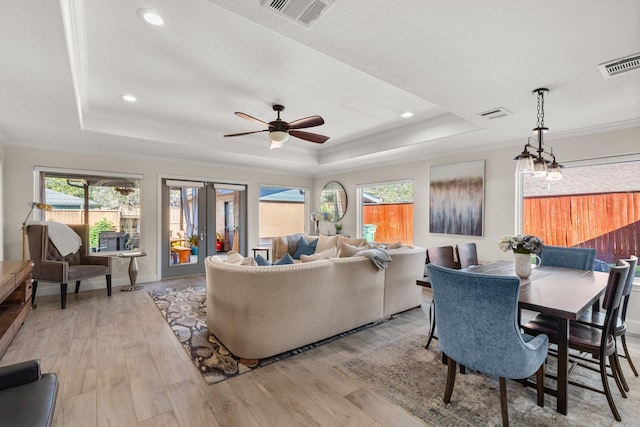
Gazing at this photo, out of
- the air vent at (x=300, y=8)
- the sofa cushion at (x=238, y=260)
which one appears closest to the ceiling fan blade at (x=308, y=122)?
the air vent at (x=300, y=8)

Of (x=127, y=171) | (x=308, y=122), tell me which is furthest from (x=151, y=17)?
(x=127, y=171)

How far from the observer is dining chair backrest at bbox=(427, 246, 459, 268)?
3.23m

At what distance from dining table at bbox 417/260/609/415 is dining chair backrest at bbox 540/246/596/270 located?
1.12ft

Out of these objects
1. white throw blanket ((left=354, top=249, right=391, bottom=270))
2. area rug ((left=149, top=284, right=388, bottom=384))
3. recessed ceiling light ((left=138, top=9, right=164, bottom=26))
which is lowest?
area rug ((left=149, top=284, right=388, bottom=384))

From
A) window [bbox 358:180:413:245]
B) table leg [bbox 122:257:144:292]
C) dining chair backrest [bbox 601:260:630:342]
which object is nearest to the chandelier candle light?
dining chair backrest [bbox 601:260:630:342]

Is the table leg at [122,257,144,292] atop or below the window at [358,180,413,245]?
below

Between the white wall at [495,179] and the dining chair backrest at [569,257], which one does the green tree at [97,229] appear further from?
the dining chair backrest at [569,257]

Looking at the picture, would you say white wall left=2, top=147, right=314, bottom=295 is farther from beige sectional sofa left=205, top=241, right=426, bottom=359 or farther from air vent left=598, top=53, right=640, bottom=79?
air vent left=598, top=53, right=640, bottom=79

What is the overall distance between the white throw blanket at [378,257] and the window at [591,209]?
242 centimetres

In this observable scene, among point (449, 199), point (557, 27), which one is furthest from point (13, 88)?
point (449, 199)

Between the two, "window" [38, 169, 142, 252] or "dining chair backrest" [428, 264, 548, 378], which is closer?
"dining chair backrest" [428, 264, 548, 378]

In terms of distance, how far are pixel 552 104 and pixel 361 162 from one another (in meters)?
3.41

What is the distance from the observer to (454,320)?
188 cm

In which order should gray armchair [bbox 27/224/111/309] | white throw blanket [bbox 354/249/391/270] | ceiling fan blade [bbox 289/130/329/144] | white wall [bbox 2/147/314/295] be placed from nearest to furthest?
white throw blanket [bbox 354/249/391/270], ceiling fan blade [bbox 289/130/329/144], gray armchair [bbox 27/224/111/309], white wall [bbox 2/147/314/295]
